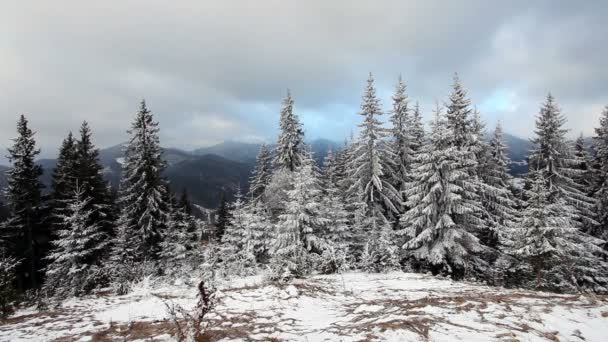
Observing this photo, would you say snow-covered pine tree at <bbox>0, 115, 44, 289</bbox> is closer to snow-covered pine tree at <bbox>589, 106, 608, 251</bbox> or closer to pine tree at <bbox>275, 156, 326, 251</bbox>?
pine tree at <bbox>275, 156, 326, 251</bbox>

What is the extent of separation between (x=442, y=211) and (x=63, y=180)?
26.6m

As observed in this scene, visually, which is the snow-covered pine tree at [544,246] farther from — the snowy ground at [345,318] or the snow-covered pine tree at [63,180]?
the snow-covered pine tree at [63,180]

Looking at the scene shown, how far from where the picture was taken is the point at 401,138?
82.4ft

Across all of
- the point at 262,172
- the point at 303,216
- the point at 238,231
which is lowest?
the point at 238,231

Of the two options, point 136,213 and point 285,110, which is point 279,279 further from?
point 285,110

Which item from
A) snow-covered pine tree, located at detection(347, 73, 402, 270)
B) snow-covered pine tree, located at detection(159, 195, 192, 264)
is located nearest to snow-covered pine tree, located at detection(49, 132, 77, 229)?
snow-covered pine tree, located at detection(159, 195, 192, 264)

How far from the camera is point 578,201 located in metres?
22.9

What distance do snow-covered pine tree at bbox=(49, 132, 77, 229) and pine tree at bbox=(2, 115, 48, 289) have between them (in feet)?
3.21

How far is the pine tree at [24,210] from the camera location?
21.8 metres

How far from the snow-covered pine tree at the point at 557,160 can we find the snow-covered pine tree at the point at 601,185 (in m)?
0.64

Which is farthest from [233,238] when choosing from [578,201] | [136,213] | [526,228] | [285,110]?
[578,201]

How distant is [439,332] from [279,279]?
6791 mm

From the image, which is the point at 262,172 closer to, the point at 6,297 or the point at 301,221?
the point at 301,221

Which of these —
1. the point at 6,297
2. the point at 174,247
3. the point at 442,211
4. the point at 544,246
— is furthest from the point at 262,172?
the point at 6,297
